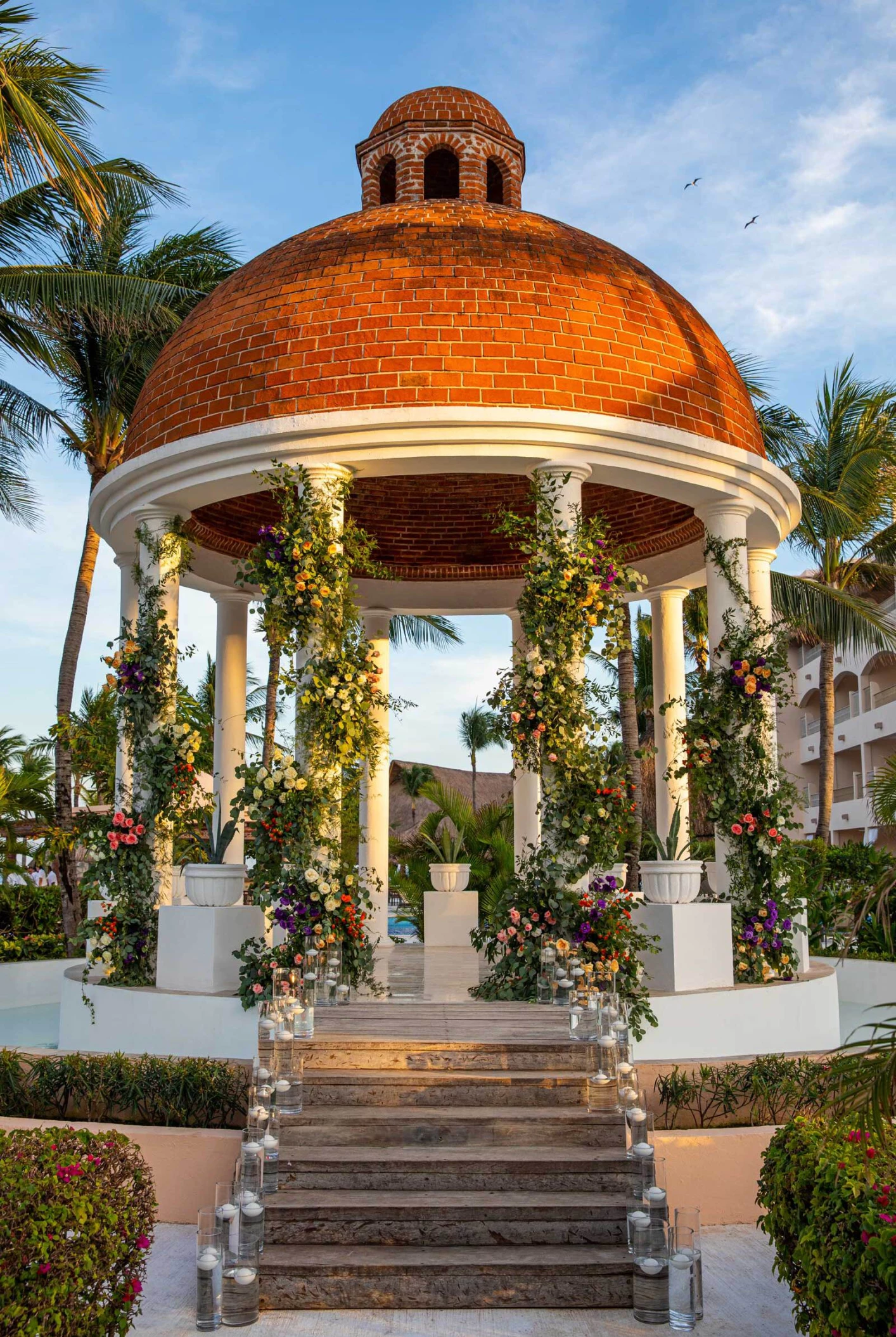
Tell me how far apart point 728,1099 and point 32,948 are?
39.2ft

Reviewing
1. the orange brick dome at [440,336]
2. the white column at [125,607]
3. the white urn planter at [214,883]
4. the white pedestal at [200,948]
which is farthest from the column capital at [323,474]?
the white pedestal at [200,948]

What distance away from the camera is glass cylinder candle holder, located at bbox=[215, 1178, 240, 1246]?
606 cm

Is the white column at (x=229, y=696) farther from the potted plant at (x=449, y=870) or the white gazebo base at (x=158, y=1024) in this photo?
the white gazebo base at (x=158, y=1024)

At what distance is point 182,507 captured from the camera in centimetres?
1159

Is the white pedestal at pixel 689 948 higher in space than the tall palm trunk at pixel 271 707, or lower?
lower

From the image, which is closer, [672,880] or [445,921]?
[672,880]

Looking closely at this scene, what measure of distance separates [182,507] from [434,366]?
3136 millimetres

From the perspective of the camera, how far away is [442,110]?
14133 mm

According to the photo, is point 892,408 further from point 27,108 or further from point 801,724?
point 801,724

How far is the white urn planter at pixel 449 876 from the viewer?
16172 millimetres

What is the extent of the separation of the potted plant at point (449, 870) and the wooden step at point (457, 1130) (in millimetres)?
8771

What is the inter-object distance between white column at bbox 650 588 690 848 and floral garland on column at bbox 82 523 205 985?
219 inches

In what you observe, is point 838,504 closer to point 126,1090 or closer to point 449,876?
point 449,876

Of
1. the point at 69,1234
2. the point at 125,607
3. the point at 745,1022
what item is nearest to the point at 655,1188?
the point at 69,1234
